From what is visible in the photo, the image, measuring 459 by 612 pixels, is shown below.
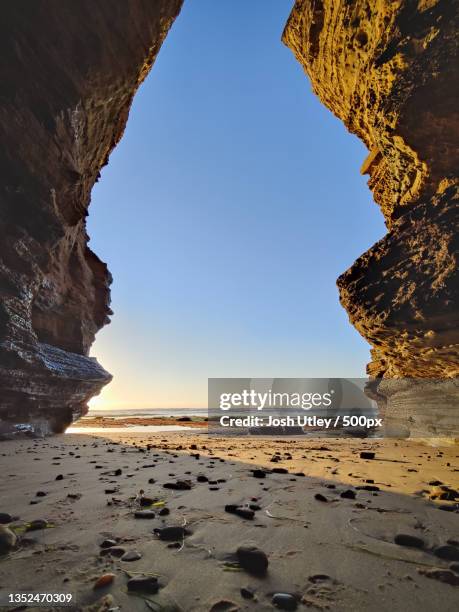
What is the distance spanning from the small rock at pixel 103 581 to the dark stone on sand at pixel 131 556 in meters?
0.28

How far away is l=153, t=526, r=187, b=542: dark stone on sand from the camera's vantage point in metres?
2.65

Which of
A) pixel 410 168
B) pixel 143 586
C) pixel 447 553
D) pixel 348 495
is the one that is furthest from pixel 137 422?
pixel 447 553

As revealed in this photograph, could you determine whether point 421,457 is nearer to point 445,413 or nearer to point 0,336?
point 445,413

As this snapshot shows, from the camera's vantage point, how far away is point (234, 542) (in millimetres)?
2625

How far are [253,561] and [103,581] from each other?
3.09 ft

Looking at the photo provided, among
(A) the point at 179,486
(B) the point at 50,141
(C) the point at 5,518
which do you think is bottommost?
(A) the point at 179,486

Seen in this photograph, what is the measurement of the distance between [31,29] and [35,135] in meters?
2.82

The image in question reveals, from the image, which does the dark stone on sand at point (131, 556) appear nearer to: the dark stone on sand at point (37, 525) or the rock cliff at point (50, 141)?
the dark stone on sand at point (37, 525)

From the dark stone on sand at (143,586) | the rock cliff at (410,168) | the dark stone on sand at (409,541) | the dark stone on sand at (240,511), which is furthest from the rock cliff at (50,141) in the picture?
the dark stone on sand at (409,541)

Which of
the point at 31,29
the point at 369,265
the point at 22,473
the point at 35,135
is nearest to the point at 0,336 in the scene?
the point at 35,135

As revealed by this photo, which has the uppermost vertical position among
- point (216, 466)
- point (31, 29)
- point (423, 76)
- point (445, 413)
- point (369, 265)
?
point (31, 29)

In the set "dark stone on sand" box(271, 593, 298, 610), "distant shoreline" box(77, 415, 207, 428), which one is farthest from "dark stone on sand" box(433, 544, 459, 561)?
"distant shoreline" box(77, 415, 207, 428)

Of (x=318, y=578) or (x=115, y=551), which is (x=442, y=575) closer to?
(x=318, y=578)

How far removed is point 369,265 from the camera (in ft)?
26.2
